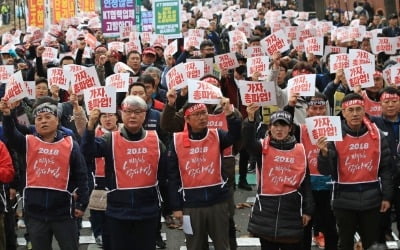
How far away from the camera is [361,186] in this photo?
709 cm

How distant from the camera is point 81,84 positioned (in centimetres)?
892

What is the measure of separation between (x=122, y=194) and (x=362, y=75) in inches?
138

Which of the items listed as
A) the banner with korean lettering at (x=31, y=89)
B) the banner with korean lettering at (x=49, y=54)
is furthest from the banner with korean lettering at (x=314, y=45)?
the banner with korean lettering at (x=31, y=89)

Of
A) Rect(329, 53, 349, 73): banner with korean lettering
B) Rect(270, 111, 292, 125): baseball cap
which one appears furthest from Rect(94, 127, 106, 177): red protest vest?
Rect(329, 53, 349, 73): banner with korean lettering

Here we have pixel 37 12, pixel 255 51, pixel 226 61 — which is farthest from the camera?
pixel 37 12

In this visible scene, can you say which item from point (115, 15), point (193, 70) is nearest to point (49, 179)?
point (193, 70)

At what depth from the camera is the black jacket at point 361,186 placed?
277 inches

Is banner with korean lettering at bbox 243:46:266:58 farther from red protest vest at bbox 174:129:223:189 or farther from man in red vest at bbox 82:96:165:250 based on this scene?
man in red vest at bbox 82:96:165:250

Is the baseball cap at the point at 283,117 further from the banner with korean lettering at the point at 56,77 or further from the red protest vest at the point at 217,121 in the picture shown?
the banner with korean lettering at the point at 56,77

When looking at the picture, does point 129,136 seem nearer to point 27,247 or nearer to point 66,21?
point 27,247

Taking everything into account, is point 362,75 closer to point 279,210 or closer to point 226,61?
point 279,210

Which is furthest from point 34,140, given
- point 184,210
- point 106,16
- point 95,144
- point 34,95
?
point 106,16

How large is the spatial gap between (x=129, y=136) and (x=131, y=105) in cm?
29

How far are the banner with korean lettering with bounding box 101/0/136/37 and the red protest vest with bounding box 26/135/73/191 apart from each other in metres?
12.7
